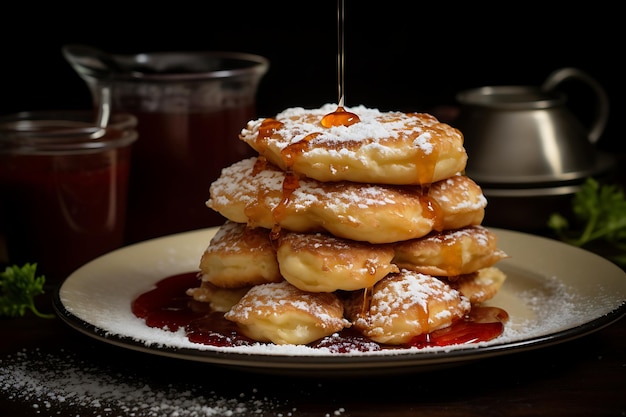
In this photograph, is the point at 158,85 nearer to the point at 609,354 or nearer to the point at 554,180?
the point at 554,180

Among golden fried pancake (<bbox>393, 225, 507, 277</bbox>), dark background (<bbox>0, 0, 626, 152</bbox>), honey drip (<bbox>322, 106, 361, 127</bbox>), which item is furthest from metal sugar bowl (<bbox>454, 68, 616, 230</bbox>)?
dark background (<bbox>0, 0, 626, 152</bbox>)

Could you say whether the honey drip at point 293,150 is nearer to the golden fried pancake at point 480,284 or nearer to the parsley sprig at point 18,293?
the golden fried pancake at point 480,284

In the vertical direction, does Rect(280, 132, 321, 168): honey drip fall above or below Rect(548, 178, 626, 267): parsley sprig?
above

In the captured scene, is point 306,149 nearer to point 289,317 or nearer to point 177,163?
point 289,317

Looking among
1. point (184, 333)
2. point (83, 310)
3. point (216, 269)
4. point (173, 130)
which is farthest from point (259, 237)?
point (173, 130)

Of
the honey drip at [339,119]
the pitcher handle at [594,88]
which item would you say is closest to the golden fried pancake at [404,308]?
the honey drip at [339,119]

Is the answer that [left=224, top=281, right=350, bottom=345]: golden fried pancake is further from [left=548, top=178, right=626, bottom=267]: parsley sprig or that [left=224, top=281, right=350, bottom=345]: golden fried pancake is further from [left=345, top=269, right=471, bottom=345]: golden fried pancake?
[left=548, top=178, right=626, bottom=267]: parsley sprig
